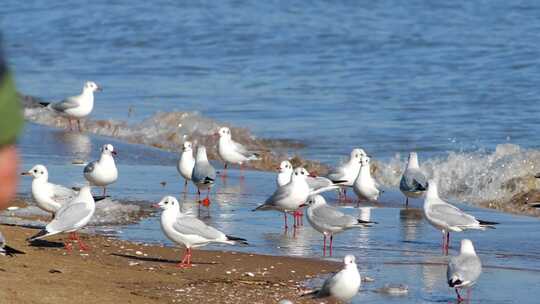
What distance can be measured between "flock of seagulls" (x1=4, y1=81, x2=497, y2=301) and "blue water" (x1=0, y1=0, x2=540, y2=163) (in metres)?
3.26

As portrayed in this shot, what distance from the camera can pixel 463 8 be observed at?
31.8 meters

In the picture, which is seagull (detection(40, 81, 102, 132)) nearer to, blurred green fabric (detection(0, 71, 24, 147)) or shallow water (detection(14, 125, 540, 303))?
shallow water (detection(14, 125, 540, 303))

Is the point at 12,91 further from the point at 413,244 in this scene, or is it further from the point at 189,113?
the point at 189,113

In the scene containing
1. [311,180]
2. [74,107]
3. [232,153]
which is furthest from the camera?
[74,107]

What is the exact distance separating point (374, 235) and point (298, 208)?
84 centimetres

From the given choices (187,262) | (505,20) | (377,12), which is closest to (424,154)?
(187,262)

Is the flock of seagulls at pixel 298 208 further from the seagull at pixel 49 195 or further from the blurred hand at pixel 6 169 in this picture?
the blurred hand at pixel 6 169

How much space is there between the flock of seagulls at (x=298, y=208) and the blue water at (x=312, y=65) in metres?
3.26

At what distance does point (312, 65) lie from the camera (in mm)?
23875

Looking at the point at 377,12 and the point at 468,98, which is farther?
the point at 377,12

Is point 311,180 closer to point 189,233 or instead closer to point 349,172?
point 349,172

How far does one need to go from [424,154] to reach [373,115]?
9.73ft

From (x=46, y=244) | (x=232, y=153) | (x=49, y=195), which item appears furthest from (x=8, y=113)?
(x=232, y=153)

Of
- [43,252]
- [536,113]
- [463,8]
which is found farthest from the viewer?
[463,8]
